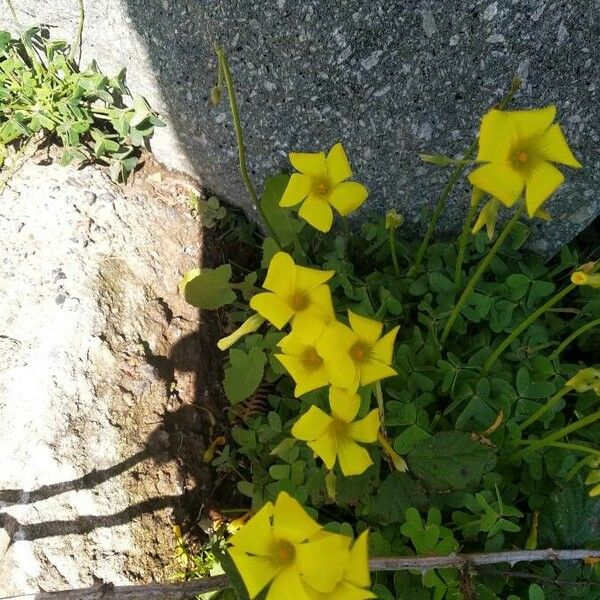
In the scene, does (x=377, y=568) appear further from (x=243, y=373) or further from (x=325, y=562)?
(x=243, y=373)

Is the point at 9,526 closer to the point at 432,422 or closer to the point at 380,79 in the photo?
the point at 432,422

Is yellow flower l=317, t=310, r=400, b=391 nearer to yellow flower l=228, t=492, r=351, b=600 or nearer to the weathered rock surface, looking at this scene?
yellow flower l=228, t=492, r=351, b=600

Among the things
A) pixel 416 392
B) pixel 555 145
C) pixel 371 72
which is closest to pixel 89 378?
pixel 416 392

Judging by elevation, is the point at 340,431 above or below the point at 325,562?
above

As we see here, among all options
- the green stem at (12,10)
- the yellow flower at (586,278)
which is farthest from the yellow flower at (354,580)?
the green stem at (12,10)

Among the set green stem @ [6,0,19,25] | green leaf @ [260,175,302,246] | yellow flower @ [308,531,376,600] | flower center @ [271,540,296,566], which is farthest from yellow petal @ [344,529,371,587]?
green stem @ [6,0,19,25]

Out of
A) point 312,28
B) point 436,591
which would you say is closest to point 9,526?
point 436,591

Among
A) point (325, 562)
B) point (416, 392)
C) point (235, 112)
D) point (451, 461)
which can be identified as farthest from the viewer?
point (416, 392)

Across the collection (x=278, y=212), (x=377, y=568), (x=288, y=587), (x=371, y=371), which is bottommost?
(x=288, y=587)
